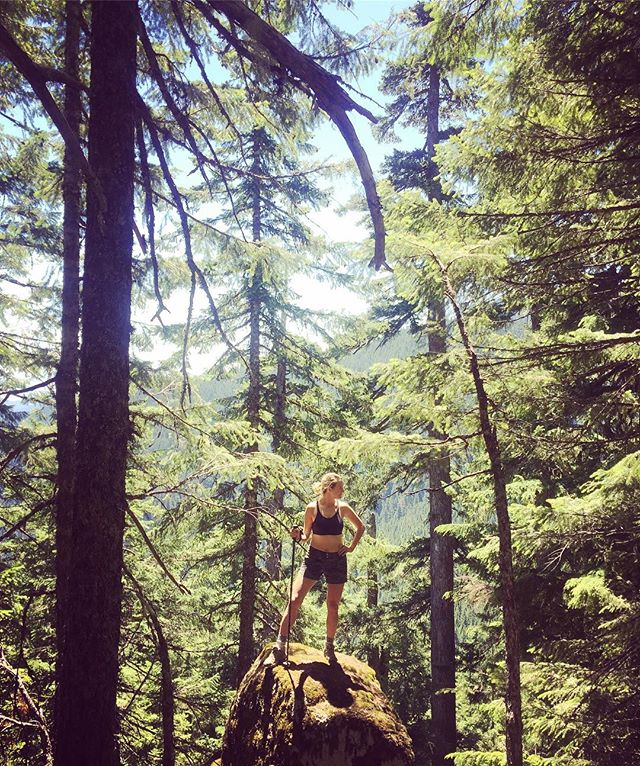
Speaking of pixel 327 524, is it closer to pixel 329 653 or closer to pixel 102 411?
pixel 329 653

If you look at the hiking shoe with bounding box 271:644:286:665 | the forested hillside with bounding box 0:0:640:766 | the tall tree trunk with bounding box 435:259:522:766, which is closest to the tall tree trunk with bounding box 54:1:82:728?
the forested hillside with bounding box 0:0:640:766

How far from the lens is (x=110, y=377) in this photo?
331 centimetres

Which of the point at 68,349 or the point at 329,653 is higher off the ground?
the point at 68,349

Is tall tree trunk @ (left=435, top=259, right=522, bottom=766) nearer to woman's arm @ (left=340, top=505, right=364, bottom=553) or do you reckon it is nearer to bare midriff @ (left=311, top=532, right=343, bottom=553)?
woman's arm @ (left=340, top=505, right=364, bottom=553)

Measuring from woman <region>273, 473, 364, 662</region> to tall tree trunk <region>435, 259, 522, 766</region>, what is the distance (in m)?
2.18

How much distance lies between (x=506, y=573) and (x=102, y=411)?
5289 millimetres

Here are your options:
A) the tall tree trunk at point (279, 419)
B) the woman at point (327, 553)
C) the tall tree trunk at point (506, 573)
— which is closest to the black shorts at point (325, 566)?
the woman at point (327, 553)

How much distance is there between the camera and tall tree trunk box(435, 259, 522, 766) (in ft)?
19.1

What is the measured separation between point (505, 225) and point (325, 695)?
641 cm

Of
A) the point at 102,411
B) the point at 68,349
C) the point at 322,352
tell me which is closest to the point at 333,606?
the point at 102,411

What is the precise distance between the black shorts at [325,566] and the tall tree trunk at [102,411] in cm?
232

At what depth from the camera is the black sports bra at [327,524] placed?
5203 millimetres

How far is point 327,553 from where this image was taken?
5195mm

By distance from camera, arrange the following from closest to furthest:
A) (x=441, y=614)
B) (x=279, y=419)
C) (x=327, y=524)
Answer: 1. (x=327, y=524)
2. (x=279, y=419)
3. (x=441, y=614)
